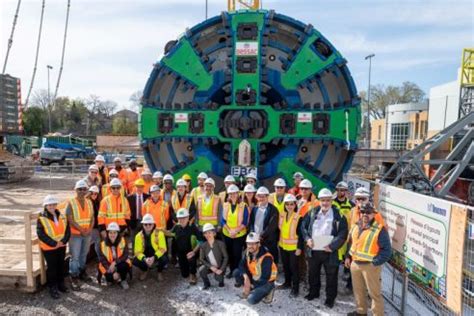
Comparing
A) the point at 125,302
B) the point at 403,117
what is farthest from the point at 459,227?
the point at 403,117

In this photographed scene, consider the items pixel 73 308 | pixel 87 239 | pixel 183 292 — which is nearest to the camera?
pixel 73 308

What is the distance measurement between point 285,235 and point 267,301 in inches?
32.1

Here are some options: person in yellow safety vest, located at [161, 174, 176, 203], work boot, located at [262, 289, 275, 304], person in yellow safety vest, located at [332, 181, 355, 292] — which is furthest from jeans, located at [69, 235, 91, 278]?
person in yellow safety vest, located at [332, 181, 355, 292]

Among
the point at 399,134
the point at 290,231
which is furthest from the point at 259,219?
the point at 399,134

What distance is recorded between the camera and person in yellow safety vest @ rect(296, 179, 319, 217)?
4570 mm

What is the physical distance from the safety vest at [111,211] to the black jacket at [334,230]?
2.53 m

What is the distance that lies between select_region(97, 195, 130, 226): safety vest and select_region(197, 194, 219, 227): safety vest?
1.10 metres

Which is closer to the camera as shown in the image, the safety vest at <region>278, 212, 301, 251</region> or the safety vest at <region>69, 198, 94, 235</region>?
the safety vest at <region>278, 212, 301, 251</region>

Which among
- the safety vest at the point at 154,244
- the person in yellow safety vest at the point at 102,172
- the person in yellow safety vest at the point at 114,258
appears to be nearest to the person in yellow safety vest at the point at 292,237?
the safety vest at the point at 154,244

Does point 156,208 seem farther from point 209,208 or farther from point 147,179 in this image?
point 147,179

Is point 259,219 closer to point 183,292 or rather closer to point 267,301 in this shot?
point 267,301

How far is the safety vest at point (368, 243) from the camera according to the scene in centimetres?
366

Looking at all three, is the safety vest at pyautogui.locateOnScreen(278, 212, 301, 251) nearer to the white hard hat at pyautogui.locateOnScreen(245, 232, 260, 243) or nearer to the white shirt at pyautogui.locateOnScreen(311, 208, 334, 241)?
the white shirt at pyautogui.locateOnScreen(311, 208, 334, 241)

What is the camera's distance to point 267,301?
4.13 metres
